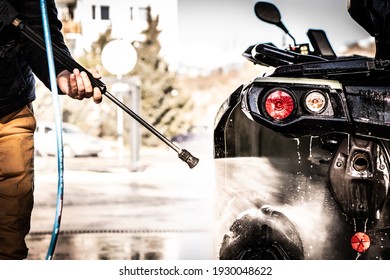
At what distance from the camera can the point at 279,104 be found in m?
2.60

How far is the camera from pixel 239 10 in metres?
4.46

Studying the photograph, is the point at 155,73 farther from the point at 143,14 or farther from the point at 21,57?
the point at 21,57

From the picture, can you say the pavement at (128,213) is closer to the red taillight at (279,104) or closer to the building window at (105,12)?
the building window at (105,12)

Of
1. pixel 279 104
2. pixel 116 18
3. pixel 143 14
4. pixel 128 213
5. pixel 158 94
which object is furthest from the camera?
pixel 158 94

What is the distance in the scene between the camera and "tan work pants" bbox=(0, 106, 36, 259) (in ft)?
10.0

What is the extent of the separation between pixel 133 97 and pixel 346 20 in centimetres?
502

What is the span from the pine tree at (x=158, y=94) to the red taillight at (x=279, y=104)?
2808 millimetres

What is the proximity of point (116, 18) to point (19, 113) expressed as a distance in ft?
5.38

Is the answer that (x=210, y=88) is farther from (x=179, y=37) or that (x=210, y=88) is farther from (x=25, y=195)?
(x=25, y=195)

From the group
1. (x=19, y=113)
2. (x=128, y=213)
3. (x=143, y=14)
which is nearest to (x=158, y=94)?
(x=128, y=213)

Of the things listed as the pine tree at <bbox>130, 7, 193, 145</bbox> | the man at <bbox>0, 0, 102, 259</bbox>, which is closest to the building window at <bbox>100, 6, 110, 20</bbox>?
the pine tree at <bbox>130, 7, 193, 145</bbox>

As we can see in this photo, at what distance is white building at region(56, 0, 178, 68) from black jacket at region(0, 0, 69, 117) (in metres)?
1.48
